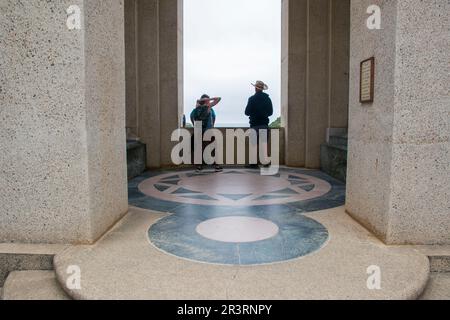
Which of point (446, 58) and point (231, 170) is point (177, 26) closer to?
point (231, 170)

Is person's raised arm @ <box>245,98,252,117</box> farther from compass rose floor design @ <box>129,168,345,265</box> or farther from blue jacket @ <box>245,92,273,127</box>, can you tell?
compass rose floor design @ <box>129,168,345,265</box>

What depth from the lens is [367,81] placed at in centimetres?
446

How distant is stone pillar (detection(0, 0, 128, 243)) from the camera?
3762 millimetres

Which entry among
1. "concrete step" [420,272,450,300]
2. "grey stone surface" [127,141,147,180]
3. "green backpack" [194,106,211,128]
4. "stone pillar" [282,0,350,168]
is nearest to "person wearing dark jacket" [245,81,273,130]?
"stone pillar" [282,0,350,168]

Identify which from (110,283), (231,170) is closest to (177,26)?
(231,170)

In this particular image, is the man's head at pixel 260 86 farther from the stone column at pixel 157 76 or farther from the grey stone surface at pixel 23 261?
the grey stone surface at pixel 23 261

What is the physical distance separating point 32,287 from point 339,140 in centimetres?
748

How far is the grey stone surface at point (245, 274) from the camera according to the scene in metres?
2.86

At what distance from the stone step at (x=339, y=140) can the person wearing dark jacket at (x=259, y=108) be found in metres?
1.63

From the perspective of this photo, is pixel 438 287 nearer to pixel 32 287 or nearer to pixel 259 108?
pixel 32 287

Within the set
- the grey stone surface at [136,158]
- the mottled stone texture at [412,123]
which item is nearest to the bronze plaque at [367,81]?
the mottled stone texture at [412,123]

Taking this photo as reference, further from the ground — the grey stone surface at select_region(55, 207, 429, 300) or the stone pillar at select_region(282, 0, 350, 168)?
the stone pillar at select_region(282, 0, 350, 168)

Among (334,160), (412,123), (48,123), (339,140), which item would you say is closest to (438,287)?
(412,123)

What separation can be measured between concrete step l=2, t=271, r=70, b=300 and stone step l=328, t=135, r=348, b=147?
273 inches
